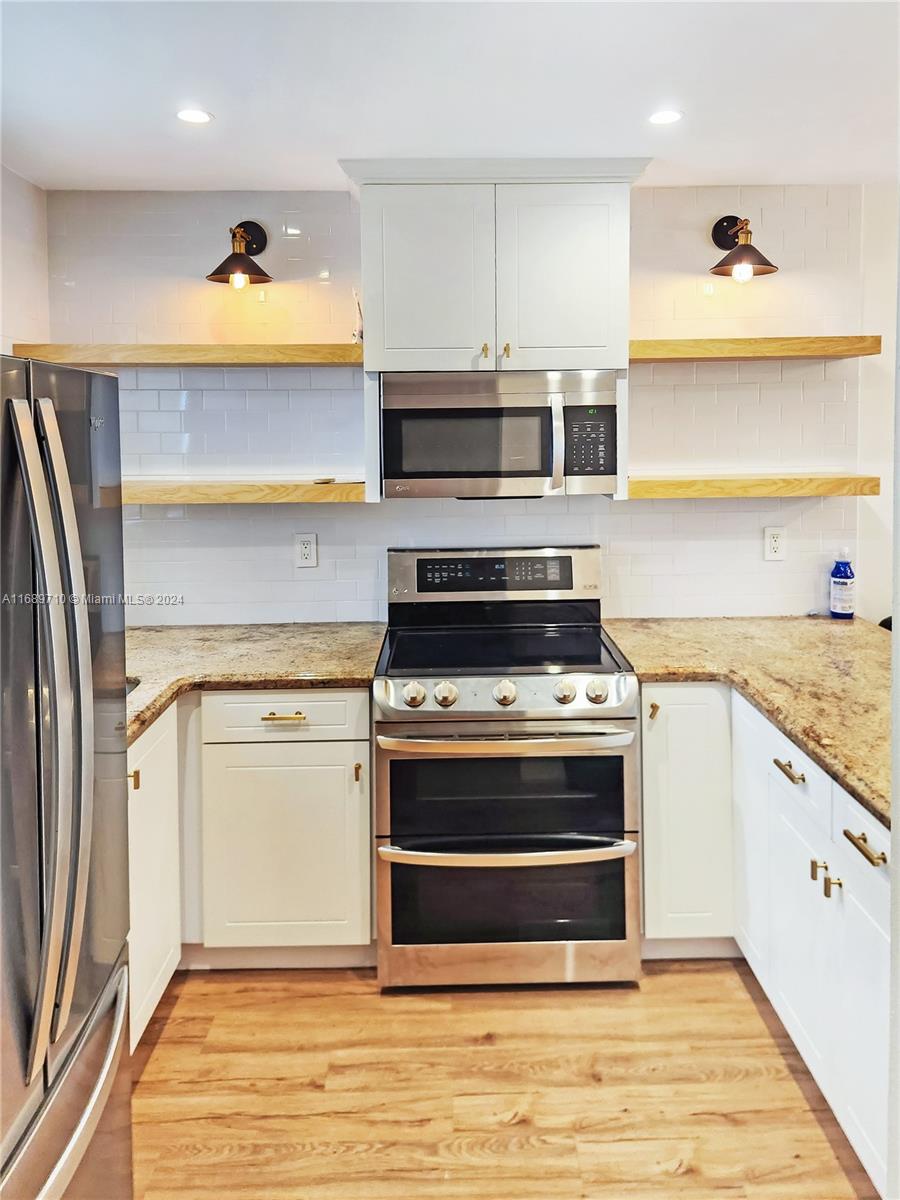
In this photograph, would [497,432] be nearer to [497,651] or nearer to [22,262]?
[497,651]

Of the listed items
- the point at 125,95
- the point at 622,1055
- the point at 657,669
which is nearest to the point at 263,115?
the point at 125,95

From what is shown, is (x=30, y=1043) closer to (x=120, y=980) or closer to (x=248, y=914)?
(x=120, y=980)

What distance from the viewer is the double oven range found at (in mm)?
2568

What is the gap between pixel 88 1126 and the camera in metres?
1.54

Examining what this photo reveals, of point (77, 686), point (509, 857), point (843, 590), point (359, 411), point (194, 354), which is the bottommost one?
point (509, 857)

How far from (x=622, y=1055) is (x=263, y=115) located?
8.27 ft

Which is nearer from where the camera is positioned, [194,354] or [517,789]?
[517,789]

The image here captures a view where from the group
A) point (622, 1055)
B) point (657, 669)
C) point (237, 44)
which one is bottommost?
point (622, 1055)

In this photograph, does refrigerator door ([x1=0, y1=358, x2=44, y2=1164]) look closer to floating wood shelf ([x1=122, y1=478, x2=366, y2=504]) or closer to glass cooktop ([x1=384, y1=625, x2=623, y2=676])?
glass cooktop ([x1=384, y1=625, x2=623, y2=676])

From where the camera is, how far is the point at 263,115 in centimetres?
241

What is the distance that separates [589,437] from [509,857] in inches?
49.8

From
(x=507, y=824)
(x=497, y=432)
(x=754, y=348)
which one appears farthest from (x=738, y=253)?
(x=507, y=824)

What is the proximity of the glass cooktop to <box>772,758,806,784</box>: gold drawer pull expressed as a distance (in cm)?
54

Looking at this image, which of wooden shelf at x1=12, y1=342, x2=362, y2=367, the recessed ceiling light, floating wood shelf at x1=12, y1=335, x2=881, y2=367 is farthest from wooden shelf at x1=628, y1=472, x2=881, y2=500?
the recessed ceiling light
